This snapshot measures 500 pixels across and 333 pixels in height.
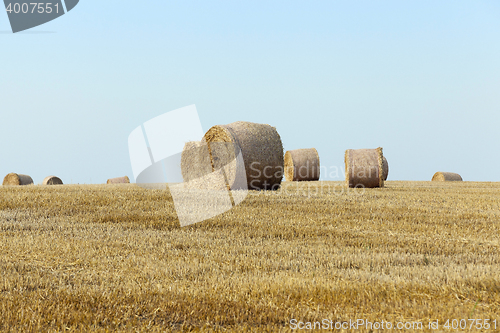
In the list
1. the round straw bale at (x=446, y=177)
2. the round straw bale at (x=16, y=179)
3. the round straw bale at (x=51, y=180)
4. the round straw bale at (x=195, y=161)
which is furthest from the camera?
the round straw bale at (x=446, y=177)

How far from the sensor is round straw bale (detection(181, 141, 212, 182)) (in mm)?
14711

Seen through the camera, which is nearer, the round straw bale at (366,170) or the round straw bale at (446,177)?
the round straw bale at (366,170)

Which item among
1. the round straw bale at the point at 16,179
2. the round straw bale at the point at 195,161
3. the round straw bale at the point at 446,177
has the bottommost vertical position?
the round straw bale at the point at 446,177

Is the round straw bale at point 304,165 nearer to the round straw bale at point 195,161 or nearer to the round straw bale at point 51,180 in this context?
the round straw bale at point 195,161

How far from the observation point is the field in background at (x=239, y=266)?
3811 mm

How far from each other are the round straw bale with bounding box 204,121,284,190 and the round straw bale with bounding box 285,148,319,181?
31.3 ft

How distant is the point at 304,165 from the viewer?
2400cm

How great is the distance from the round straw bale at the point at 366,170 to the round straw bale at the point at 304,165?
→ 691cm

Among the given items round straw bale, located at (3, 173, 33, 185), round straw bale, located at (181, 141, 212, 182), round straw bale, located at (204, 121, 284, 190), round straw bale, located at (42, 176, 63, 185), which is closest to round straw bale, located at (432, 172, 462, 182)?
round straw bale, located at (204, 121, 284, 190)

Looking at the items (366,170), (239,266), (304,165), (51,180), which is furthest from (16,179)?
(239,266)

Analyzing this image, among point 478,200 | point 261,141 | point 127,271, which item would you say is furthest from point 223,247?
point 478,200

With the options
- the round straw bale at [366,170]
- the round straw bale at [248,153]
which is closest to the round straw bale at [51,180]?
the round straw bale at [248,153]

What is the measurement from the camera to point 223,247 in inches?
252

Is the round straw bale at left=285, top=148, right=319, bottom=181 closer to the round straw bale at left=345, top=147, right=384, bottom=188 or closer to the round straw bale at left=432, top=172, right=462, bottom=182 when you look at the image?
the round straw bale at left=345, top=147, right=384, bottom=188
